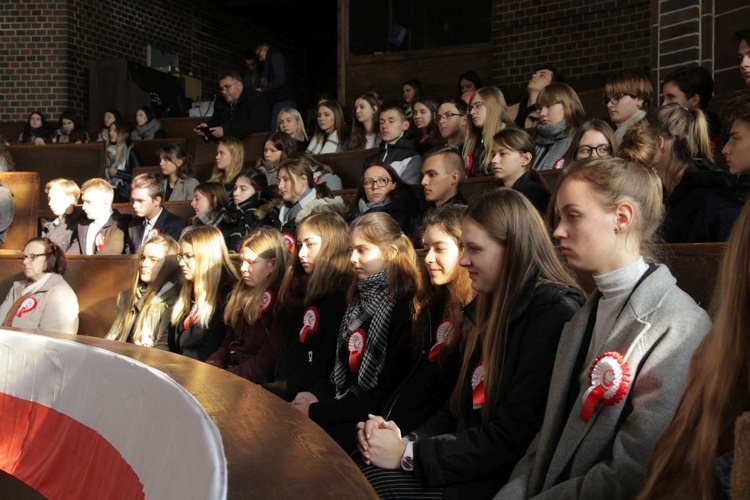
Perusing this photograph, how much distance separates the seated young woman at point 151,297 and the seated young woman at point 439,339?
Result: 1.85 meters

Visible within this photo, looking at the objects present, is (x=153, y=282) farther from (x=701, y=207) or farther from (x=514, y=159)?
(x=701, y=207)

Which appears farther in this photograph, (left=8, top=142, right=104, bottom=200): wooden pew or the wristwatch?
(left=8, top=142, right=104, bottom=200): wooden pew

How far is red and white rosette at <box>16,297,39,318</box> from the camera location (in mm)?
4320

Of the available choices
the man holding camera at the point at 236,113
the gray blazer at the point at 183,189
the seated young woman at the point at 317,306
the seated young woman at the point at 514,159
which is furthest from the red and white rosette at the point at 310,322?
the man holding camera at the point at 236,113

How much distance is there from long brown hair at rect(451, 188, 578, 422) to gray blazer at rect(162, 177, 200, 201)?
4.83 metres

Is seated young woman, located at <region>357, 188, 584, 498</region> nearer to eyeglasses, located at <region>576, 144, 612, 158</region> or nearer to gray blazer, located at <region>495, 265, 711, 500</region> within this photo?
gray blazer, located at <region>495, 265, 711, 500</region>

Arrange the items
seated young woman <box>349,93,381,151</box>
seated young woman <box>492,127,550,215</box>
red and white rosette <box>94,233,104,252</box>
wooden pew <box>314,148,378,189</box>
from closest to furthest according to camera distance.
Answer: seated young woman <box>492,127,550,215</box>, red and white rosette <box>94,233,104,252</box>, wooden pew <box>314,148,378,189</box>, seated young woman <box>349,93,381,151</box>

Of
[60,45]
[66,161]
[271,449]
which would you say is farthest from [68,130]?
[271,449]

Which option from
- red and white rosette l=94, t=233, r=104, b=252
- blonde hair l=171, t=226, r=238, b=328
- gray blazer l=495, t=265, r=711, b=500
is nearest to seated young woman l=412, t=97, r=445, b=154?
red and white rosette l=94, t=233, r=104, b=252

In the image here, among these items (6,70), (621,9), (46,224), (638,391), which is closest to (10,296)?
(46,224)

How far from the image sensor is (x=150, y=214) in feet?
18.2

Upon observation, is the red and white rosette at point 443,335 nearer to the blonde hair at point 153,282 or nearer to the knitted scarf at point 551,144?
the blonde hair at point 153,282

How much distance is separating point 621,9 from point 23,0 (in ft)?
22.7

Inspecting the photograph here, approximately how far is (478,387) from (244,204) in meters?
3.47
